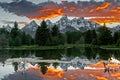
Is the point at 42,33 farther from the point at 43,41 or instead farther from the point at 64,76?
the point at 64,76

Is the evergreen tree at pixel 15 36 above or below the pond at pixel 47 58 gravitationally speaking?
above

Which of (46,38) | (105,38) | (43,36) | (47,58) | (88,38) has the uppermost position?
(43,36)

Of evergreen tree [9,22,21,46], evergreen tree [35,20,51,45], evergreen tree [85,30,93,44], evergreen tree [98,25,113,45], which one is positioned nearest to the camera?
evergreen tree [35,20,51,45]

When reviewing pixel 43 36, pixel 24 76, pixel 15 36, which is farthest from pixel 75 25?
pixel 24 76

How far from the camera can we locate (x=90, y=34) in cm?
8012

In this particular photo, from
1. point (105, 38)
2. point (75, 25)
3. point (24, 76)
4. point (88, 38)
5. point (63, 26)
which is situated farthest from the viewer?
point (75, 25)

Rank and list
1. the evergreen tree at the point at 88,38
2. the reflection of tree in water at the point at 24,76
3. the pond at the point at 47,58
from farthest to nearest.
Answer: the evergreen tree at the point at 88,38 → the pond at the point at 47,58 → the reflection of tree in water at the point at 24,76

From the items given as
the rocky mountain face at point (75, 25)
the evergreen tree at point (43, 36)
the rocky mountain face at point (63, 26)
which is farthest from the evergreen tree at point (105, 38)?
the rocky mountain face at point (75, 25)

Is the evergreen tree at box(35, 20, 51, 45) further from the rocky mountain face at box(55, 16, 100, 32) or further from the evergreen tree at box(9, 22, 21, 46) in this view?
the rocky mountain face at box(55, 16, 100, 32)

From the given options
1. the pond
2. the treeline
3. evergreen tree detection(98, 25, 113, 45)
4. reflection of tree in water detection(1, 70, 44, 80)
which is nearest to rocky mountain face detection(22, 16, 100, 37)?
the treeline

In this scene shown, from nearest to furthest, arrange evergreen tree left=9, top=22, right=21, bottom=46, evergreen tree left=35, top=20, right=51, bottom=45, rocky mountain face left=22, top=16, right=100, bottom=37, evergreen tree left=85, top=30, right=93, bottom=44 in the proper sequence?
evergreen tree left=35, top=20, right=51, bottom=45
evergreen tree left=9, top=22, right=21, bottom=46
evergreen tree left=85, top=30, right=93, bottom=44
rocky mountain face left=22, top=16, right=100, bottom=37

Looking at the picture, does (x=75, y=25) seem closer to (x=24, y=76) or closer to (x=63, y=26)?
(x=63, y=26)

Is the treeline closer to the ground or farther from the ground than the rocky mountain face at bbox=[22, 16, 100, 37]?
closer to the ground

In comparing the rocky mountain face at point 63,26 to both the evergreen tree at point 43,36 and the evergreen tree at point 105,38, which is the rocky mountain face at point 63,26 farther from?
the evergreen tree at point 105,38
